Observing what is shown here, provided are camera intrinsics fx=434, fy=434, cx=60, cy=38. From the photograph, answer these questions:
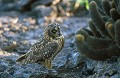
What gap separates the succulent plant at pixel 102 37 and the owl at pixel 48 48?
0.48m

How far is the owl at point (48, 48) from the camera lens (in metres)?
7.99

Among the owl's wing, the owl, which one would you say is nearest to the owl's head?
the owl

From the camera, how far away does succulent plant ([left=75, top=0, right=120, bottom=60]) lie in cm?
732

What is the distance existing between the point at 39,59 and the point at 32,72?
28 cm

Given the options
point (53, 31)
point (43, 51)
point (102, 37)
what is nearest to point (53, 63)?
point (43, 51)

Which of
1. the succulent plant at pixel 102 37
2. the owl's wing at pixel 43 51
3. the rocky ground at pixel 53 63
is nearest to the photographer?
the succulent plant at pixel 102 37

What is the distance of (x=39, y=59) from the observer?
8047mm

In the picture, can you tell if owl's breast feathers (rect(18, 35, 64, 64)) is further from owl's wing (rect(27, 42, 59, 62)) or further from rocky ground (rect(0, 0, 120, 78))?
rocky ground (rect(0, 0, 120, 78))

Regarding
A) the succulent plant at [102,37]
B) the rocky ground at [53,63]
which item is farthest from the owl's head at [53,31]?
the rocky ground at [53,63]

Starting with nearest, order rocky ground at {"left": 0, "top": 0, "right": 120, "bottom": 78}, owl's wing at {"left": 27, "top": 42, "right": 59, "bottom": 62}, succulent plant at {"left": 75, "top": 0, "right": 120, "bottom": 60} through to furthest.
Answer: succulent plant at {"left": 75, "top": 0, "right": 120, "bottom": 60}
rocky ground at {"left": 0, "top": 0, "right": 120, "bottom": 78}
owl's wing at {"left": 27, "top": 42, "right": 59, "bottom": 62}

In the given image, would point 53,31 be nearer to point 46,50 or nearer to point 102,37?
point 46,50

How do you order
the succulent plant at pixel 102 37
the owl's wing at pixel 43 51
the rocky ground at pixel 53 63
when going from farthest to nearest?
1. the owl's wing at pixel 43 51
2. the rocky ground at pixel 53 63
3. the succulent plant at pixel 102 37

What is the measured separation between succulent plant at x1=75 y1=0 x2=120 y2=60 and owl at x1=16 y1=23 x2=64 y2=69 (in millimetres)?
479

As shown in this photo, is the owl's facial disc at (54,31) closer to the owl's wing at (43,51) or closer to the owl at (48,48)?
the owl at (48,48)
